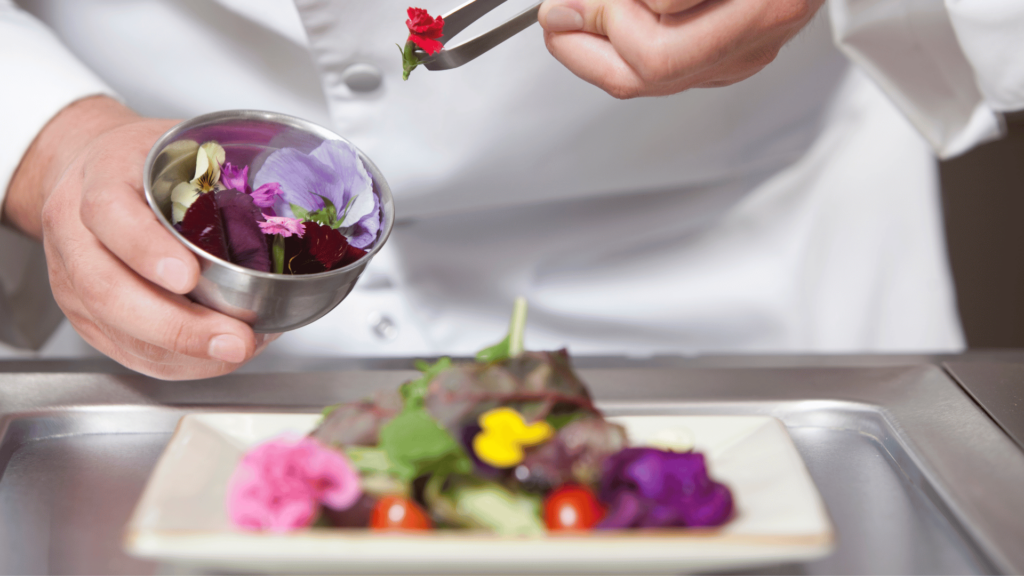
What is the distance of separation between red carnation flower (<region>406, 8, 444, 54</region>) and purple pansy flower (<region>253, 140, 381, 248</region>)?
0.26 ft

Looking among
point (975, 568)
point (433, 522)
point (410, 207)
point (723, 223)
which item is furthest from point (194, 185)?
point (723, 223)

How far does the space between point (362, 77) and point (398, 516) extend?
50 cm

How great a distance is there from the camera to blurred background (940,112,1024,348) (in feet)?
6.22

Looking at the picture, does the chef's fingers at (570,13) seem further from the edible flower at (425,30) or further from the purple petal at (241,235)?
the purple petal at (241,235)

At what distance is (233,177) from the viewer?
0.48 metres

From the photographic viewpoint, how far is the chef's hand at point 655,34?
0.48 metres

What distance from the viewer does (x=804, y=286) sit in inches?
35.7

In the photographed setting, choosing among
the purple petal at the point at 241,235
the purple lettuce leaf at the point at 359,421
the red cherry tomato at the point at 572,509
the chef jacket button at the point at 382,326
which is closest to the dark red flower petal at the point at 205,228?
the purple petal at the point at 241,235

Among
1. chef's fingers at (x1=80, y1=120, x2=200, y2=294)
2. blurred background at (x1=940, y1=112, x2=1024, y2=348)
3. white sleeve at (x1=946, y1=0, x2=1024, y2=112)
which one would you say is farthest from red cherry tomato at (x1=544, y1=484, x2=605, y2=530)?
blurred background at (x1=940, y1=112, x2=1024, y2=348)

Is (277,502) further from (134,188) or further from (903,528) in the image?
(903,528)

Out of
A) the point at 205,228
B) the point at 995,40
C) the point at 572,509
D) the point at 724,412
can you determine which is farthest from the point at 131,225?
the point at 995,40

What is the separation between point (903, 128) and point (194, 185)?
0.80 m

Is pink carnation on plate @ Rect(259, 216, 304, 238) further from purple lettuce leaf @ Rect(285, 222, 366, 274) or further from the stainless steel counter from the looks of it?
the stainless steel counter

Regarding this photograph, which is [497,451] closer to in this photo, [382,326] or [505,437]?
[505,437]
